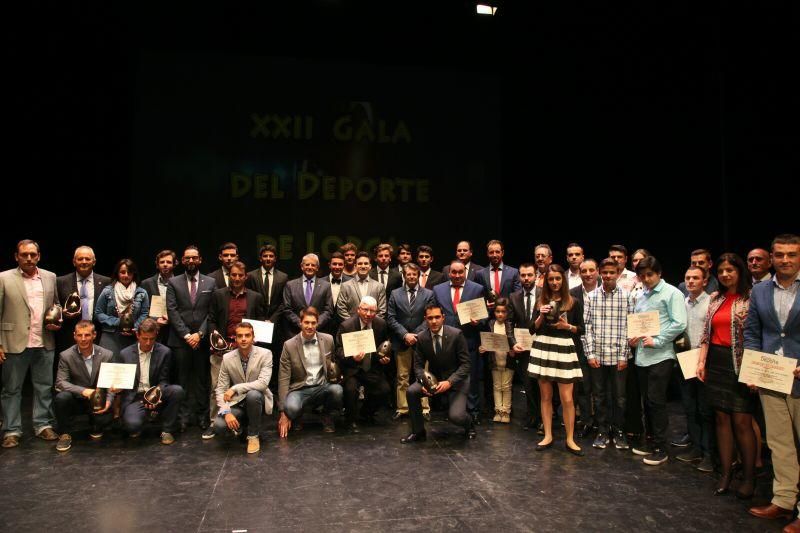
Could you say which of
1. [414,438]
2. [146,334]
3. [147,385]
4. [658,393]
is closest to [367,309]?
[414,438]

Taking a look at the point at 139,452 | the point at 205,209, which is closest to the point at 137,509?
the point at 139,452

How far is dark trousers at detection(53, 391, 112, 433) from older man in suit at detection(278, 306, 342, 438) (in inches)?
62.1

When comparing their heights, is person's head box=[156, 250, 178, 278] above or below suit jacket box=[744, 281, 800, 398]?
above

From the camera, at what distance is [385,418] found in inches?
225

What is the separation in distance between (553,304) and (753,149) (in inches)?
162

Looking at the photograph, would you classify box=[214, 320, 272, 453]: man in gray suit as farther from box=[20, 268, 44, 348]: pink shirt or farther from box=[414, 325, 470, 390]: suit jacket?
box=[20, 268, 44, 348]: pink shirt

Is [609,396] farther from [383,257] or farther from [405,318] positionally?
[383,257]

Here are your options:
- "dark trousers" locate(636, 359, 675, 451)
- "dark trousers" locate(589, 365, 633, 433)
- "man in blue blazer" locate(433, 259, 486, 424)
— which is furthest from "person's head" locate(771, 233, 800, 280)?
"man in blue blazer" locate(433, 259, 486, 424)

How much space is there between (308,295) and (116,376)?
6.33ft

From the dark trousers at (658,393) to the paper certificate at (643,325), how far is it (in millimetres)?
257

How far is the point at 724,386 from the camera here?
377 cm

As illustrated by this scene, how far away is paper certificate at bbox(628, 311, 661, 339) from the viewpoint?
441 centimetres

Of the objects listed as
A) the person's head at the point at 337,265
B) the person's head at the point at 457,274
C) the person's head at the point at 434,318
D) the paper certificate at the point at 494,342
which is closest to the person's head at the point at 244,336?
the person's head at the point at 337,265

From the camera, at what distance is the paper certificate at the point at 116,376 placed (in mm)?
4785
